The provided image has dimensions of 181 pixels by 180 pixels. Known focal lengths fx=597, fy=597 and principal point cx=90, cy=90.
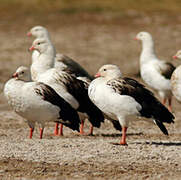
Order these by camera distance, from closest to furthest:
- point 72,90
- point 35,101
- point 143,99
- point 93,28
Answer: point 143,99, point 35,101, point 72,90, point 93,28

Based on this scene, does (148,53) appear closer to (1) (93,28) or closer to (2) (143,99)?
(2) (143,99)

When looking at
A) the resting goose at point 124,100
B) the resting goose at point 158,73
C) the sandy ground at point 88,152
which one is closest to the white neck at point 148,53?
the resting goose at point 158,73

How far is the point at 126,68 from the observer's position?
25547mm

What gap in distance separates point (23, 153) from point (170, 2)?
1350 inches

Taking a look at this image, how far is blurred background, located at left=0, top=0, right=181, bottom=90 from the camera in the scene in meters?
28.0

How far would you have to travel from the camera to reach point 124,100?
10.6 meters

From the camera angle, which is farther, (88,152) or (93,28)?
(93,28)

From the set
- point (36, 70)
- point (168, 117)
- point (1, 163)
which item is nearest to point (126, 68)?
point (36, 70)

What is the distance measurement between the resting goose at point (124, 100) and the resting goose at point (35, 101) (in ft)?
3.84

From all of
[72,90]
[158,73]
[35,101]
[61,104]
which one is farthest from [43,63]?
[158,73]

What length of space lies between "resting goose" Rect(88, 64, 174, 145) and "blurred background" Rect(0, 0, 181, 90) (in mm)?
12503

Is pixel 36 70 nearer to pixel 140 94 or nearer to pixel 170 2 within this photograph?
pixel 140 94

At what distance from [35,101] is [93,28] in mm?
24321

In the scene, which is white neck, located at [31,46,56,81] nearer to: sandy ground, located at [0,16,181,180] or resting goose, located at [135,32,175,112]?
sandy ground, located at [0,16,181,180]
